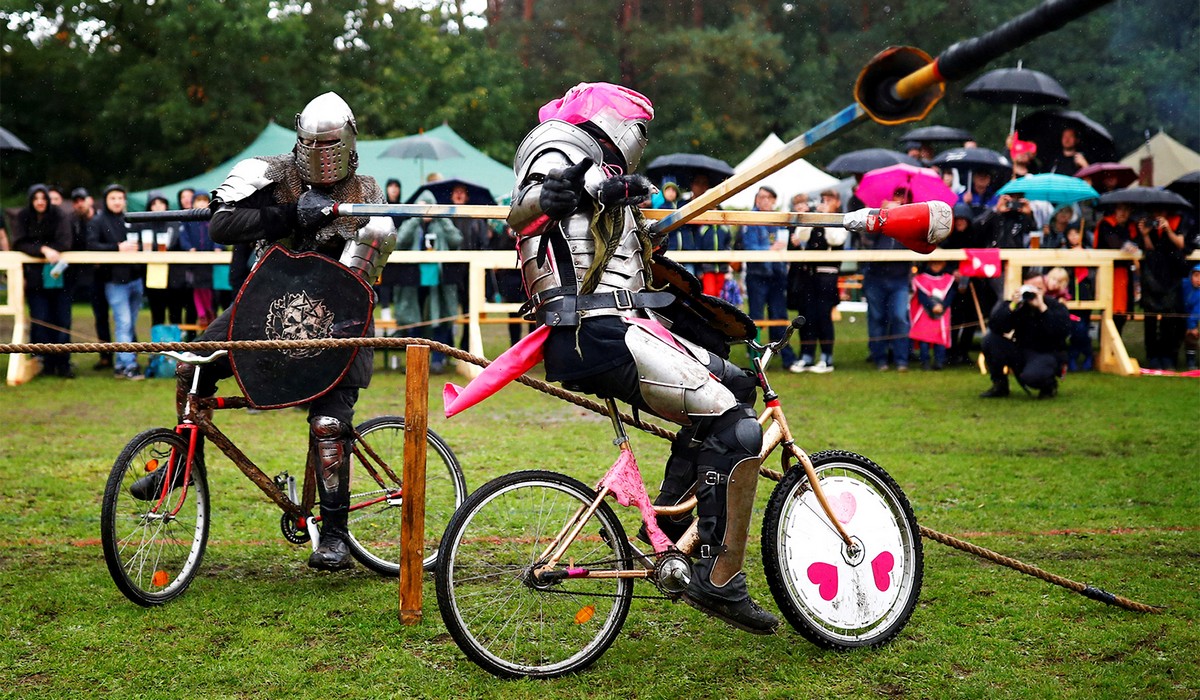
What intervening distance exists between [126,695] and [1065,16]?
11.1ft

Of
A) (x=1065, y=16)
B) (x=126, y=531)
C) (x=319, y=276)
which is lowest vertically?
(x=126, y=531)

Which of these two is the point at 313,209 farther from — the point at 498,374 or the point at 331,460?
the point at 498,374

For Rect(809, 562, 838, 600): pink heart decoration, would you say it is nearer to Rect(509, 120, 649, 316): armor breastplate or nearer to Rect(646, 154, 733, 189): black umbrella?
Rect(509, 120, 649, 316): armor breastplate

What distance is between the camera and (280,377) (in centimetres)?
522

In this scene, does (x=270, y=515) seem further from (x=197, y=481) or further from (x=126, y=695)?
(x=126, y=695)

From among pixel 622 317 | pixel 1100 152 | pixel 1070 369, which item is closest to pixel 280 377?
pixel 622 317

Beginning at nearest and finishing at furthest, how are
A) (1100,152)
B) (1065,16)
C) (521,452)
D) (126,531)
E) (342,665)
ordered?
(1065,16)
(342,665)
(126,531)
(521,452)
(1100,152)

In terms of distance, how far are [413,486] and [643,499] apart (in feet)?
2.62

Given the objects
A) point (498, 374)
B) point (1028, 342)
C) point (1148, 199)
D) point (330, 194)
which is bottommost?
point (1028, 342)

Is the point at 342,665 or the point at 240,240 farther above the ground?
the point at 240,240

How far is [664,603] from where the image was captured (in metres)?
5.21

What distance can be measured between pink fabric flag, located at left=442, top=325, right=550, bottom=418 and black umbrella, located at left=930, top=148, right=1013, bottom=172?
1133 cm

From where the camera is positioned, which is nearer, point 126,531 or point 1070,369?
point 126,531

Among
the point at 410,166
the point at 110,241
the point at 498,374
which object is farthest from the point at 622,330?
the point at 410,166
